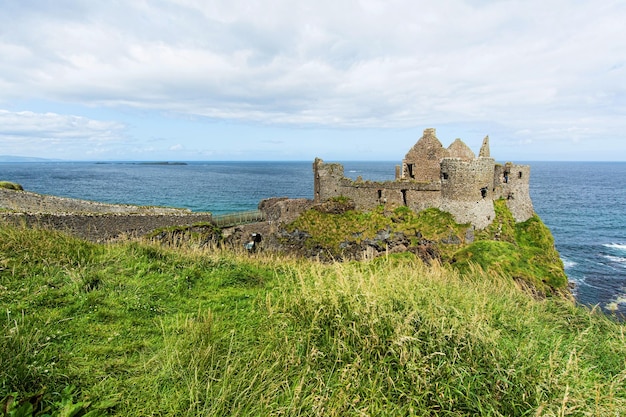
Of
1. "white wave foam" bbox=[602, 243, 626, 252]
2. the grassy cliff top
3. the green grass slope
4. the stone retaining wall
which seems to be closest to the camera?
the green grass slope

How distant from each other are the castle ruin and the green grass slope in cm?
1655

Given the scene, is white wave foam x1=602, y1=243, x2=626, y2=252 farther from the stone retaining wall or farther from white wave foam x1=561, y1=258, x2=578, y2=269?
the stone retaining wall

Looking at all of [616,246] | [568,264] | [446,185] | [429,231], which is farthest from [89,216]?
[616,246]

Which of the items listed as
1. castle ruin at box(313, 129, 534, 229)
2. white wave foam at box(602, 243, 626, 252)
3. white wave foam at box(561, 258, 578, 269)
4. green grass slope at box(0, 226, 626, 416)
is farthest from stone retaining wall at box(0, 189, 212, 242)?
white wave foam at box(602, 243, 626, 252)

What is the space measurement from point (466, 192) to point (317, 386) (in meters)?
20.8

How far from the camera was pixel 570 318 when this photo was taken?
755 centimetres

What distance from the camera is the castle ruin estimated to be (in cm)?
2211

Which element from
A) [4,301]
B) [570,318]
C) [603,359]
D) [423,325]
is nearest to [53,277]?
[4,301]

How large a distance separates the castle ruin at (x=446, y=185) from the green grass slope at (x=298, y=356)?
16.6m

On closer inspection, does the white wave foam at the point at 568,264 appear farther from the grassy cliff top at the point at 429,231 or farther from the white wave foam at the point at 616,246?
the grassy cliff top at the point at 429,231

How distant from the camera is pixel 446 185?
22.7 meters

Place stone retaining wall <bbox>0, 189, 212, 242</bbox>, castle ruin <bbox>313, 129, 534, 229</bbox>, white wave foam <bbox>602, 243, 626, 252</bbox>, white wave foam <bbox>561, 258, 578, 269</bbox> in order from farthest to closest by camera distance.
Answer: white wave foam <bbox>602, 243, 626, 252</bbox> < white wave foam <bbox>561, 258, 578, 269</bbox> < castle ruin <bbox>313, 129, 534, 229</bbox> < stone retaining wall <bbox>0, 189, 212, 242</bbox>

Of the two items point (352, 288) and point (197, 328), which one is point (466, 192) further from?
point (197, 328)

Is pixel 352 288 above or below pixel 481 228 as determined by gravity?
above
